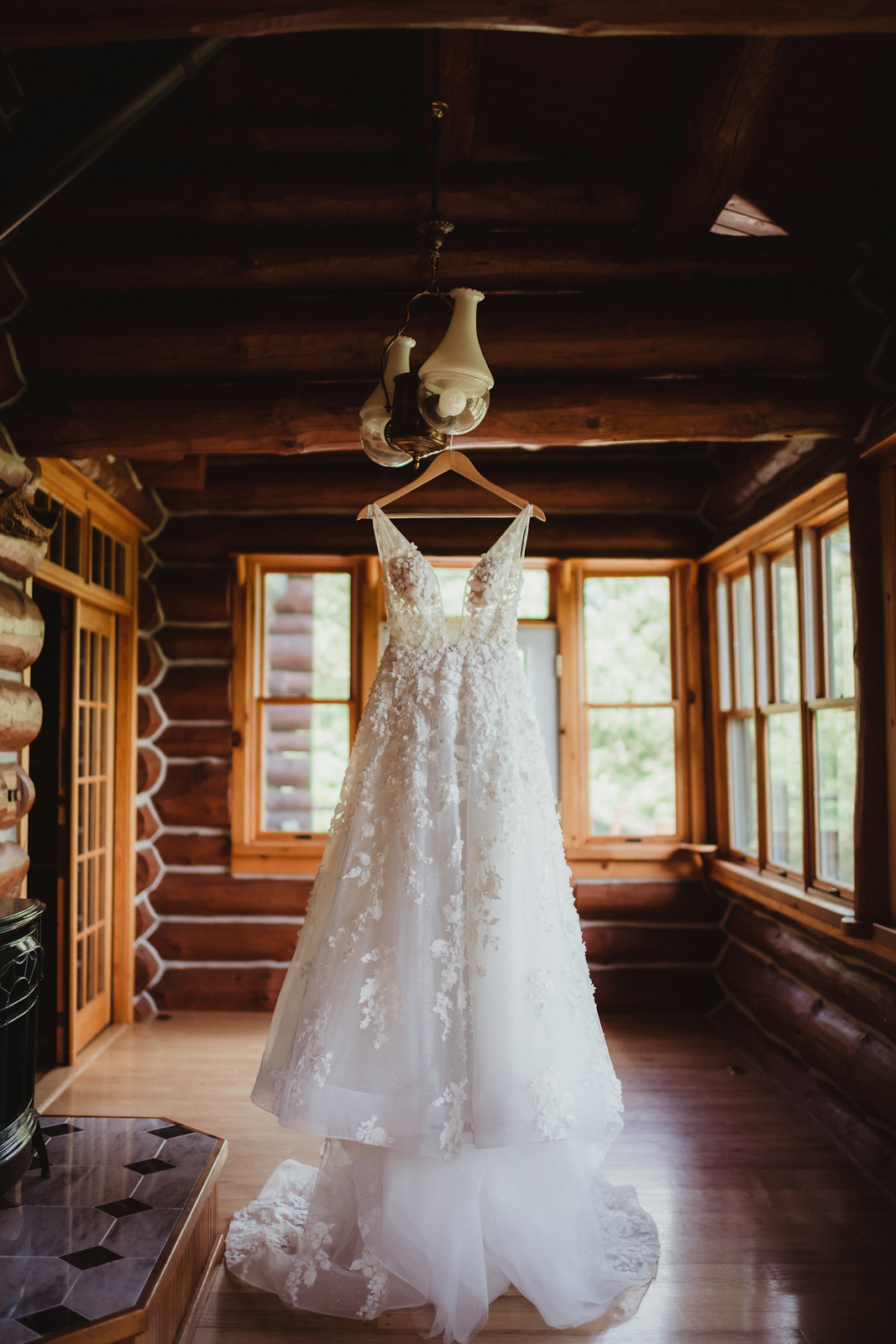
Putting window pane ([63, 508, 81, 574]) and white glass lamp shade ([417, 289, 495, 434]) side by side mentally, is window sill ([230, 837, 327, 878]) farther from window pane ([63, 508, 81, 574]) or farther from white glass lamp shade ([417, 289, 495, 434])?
white glass lamp shade ([417, 289, 495, 434])

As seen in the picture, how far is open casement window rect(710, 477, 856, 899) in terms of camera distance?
368 centimetres

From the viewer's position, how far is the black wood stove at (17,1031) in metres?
2.48

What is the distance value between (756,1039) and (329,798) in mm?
2653

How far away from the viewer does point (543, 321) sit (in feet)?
11.1

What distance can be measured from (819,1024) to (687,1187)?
3.47ft

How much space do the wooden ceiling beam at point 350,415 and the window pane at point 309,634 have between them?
1722 mm

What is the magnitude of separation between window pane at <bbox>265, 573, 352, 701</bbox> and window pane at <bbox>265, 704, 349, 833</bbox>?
13cm

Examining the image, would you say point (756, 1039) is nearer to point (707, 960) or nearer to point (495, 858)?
point (707, 960)

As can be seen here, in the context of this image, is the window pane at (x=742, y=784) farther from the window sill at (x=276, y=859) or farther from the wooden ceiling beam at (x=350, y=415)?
the window sill at (x=276, y=859)


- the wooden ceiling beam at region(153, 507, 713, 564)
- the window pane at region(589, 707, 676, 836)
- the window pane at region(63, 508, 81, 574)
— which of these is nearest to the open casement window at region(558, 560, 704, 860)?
the window pane at region(589, 707, 676, 836)

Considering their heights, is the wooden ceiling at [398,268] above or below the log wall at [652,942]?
above

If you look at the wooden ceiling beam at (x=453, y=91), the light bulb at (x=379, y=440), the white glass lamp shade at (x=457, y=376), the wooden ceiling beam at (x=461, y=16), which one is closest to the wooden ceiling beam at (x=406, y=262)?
the wooden ceiling beam at (x=453, y=91)

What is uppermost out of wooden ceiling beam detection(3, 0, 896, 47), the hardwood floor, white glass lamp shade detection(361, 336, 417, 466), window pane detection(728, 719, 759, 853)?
wooden ceiling beam detection(3, 0, 896, 47)

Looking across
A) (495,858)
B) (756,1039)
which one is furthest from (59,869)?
(756,1039)
